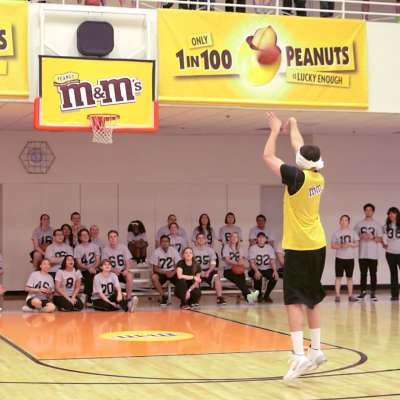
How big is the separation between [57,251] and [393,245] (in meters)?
6.98

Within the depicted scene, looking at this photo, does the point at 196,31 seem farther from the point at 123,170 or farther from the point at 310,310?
the point at 310,310

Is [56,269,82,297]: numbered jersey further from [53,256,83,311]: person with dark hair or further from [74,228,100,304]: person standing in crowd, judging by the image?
[74,228,100,304]: person standing in crowd

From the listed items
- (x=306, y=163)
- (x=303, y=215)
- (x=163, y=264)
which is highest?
(x=306, y=163)

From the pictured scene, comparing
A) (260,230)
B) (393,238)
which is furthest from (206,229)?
Result: (393,238)

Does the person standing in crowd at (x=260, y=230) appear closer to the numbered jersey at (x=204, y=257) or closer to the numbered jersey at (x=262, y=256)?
the numbered jersey at (x=262, y=256)

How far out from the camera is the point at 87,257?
18.7m

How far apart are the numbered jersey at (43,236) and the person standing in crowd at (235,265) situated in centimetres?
369

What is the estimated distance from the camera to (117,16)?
52.8 feet

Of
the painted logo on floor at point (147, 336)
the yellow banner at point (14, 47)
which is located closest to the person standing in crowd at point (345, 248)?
the painted logo on floor at point (147, 336)

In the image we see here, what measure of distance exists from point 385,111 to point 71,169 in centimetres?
768

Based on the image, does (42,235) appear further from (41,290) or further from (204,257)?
(204,257)

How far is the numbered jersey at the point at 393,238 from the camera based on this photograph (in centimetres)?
1962

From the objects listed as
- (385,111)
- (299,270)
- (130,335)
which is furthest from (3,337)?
(385,111)

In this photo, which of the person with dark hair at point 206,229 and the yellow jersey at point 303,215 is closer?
the yellow jersey at point 303,215
